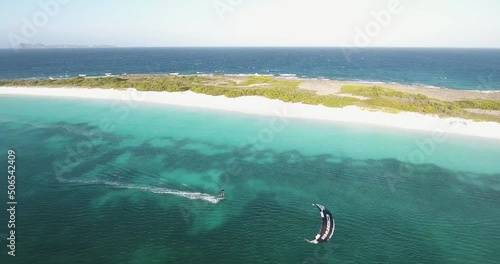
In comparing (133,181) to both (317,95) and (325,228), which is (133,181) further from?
(317,95)

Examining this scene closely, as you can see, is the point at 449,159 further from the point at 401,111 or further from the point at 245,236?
the point at 245,236

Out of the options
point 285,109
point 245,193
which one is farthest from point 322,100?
point 245,193

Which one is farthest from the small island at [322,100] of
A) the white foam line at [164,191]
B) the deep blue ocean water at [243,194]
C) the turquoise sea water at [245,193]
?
the white foam line at [164,191]

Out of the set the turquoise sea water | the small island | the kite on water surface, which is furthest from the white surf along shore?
the kite on water surface

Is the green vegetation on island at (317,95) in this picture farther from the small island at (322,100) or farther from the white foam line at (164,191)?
the white foam line at (164,191)

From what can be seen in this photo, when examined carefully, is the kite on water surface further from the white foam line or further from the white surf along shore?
the white surf along shore
